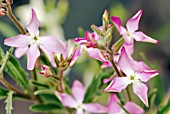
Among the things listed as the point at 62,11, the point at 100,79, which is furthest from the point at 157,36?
the point at 100,79

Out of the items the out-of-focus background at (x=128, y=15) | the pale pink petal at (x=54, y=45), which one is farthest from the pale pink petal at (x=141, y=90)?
the out-of-focus background at (x=128, y=15)

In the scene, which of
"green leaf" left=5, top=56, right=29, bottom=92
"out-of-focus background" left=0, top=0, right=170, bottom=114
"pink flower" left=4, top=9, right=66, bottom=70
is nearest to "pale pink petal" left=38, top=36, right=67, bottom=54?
"pink flower" left=4, top=9, right=66, bottom=70

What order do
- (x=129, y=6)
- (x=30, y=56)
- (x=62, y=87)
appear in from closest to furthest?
1. (x=30, y=56)
2. (x=62, y=87)
3. (x=129, y=6)

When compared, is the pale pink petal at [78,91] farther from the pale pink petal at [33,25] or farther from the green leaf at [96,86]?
the pale pink petal at [33,25]

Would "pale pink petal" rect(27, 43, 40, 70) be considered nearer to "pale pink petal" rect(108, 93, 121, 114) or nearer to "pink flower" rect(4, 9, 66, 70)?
"pink flower" rect(4, 9, 66, 70)

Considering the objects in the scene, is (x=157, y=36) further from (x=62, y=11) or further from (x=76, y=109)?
(x=76, y=109)

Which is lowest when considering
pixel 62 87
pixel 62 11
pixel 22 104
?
pixel 22 104
